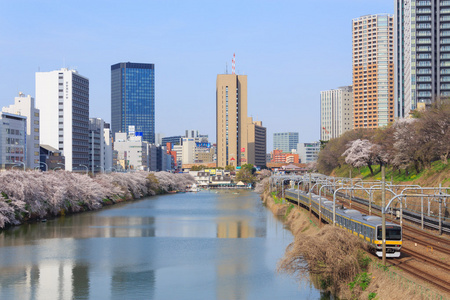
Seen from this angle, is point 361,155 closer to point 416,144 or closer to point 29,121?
point 416,144

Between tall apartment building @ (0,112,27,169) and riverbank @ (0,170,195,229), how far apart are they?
63.3 feet

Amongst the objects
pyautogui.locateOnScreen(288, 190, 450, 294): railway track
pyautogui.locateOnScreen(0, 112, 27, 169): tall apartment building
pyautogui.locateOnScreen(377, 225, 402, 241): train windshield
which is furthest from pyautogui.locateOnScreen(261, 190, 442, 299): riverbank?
pyautogui.locateOnScreen(0, 112, 27, 169): tall apartment building

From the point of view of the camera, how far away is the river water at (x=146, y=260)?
33375mm

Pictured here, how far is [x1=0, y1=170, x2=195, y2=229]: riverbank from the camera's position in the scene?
6481cm

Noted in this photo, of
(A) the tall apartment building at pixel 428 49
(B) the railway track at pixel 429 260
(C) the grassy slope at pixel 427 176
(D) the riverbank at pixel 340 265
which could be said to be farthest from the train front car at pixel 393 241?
(A) the tall apartment building at pixel 428 49

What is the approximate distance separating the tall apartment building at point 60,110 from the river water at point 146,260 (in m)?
92.7

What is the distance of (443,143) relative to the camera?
2446 inches

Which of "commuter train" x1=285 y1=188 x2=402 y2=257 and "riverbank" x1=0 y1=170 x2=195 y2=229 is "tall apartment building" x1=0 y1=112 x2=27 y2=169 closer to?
"riverbank" x1=0 y1=170 x2=195 y2=229

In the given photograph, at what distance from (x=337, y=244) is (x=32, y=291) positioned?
18737 millimetres

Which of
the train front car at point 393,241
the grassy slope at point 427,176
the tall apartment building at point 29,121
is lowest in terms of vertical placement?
the train front car at point 393,241

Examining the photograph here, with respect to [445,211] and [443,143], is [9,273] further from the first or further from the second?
[443,143]

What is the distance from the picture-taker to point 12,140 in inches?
4577

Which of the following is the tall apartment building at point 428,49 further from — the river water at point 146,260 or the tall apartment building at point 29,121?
the tall apartment building at point 29,121

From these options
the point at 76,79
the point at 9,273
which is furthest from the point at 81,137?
the point at 9,273
